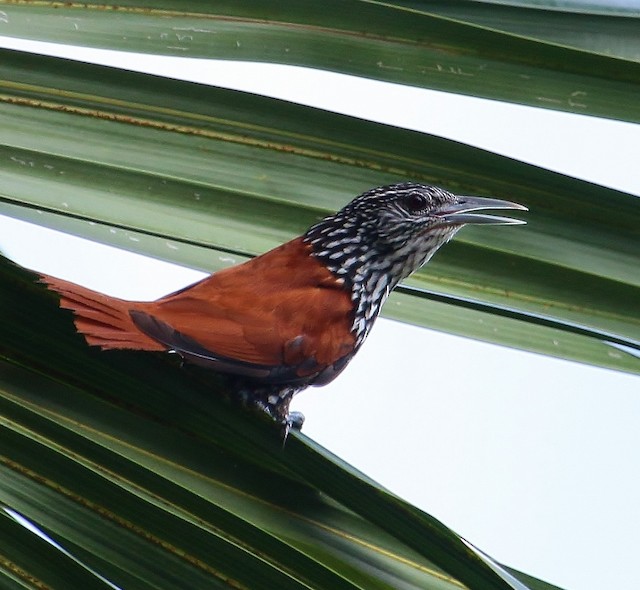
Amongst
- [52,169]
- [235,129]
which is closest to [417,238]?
[235,129]

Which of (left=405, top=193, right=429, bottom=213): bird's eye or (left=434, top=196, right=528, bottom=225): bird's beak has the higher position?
(left=405, top=193, right=429, bottom=213): bird's eye

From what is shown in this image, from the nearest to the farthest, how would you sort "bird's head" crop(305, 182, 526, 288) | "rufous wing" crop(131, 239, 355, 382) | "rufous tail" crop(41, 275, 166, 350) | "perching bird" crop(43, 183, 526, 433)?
"rufous tail" crop(41, 275, 166, 350), "perching bird" crop(43, 183, 526, 433), "rufous wing" crop(131, 239, 355, 382), "bird's head" crop(305, 182, 526, 288)

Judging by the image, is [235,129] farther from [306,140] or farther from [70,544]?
[70,544]

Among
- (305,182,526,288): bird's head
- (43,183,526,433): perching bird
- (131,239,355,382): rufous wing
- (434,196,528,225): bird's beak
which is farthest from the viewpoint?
(305,182,526,288): bird's head

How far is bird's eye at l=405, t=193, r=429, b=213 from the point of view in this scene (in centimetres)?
271

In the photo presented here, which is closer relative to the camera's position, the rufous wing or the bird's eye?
the rufous wing

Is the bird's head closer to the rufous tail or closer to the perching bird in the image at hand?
the perching bird

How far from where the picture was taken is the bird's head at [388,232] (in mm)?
2631

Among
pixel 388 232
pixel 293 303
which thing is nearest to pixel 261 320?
pixel 293 303

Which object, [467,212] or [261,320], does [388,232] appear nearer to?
[467,212]

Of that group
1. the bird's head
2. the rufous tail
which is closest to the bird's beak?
the bird's head

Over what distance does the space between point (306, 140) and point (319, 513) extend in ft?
2.06

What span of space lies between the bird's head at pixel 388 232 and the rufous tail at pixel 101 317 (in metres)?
0.90

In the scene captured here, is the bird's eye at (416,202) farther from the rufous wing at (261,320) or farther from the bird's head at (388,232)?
the rufous wing at (261,320)
